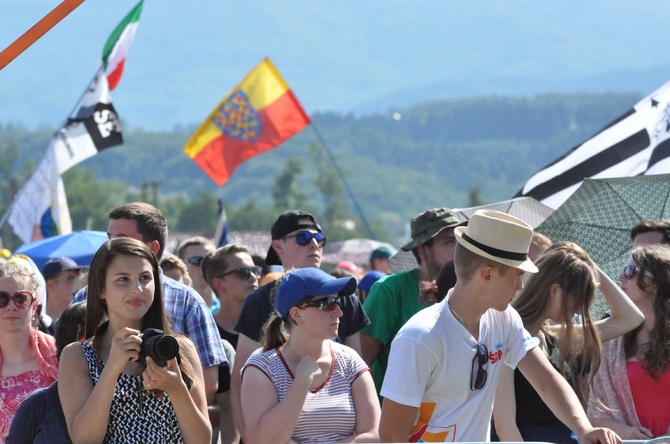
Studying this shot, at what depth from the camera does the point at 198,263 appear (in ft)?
26.8

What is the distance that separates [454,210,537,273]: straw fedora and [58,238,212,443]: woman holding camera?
44.3 inches

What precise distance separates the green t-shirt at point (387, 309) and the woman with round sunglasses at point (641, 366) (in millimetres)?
1102

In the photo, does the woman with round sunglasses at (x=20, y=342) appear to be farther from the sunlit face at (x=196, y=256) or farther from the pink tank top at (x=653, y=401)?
the sunlit face at (x=196, y=256)

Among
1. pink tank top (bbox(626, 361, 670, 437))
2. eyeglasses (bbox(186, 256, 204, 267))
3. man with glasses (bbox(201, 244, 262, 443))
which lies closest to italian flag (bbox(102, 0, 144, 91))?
eyeglasses (bbox(186, 256, 204, 267))

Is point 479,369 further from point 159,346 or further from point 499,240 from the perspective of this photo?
point 159,346

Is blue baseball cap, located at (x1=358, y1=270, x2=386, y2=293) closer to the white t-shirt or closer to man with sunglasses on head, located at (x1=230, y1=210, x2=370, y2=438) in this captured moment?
man with sunglasses on head, located at (x1=230, y1=210, x2=370, y2=438)

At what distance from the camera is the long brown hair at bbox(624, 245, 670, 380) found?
4906 millimetres

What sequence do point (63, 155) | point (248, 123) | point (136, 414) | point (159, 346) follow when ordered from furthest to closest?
point (248, 123) → point (63, 155) → point (136, 414) → point (159, 346)

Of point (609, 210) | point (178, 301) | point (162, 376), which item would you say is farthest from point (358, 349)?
point (609, 210)

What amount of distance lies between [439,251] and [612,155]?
9.13 ft

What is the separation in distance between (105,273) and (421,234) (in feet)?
7.80

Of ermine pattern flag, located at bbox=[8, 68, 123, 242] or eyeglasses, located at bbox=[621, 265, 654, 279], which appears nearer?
eyeglasses, located at bbox=[621, 265, 654, 279]

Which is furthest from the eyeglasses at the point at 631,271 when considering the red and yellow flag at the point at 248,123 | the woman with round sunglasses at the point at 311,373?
the red and yellow flag at the point at 248,123

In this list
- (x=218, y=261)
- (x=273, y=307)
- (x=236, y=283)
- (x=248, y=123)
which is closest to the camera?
(x=273, y=307)
